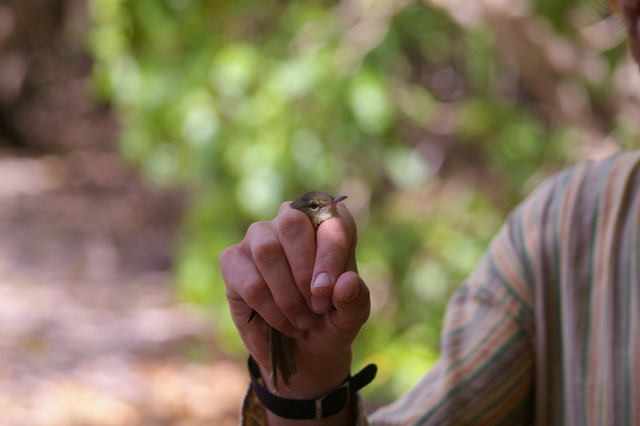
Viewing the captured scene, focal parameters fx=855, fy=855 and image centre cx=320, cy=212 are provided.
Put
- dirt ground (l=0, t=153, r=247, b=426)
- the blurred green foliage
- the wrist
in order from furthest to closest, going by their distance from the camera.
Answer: dirt ground (l=0, t=153, r=247, b=426) → the blurred green foliage → the wrist

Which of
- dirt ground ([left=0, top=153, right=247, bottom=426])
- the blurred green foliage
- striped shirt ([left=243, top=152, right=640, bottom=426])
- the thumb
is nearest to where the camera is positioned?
the thumb

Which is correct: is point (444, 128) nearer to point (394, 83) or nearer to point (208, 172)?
point (394, 83)

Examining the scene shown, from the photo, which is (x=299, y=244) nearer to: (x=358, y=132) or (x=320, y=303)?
(x=320, y=303)

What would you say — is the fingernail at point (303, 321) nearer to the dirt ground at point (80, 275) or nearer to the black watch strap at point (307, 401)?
the black watch strap at point (307, 401)

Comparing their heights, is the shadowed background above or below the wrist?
above

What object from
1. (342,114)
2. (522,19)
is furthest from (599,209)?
(522,19)

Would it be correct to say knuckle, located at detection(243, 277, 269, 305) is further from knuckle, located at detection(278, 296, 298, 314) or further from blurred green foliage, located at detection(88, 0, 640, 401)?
blurred green foliage, located at detection(88, 0, 640, 401)

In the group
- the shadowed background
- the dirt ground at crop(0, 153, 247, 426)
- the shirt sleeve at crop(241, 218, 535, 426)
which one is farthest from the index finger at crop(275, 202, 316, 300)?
the dirt ground at crop(0, 153, 247, 426)

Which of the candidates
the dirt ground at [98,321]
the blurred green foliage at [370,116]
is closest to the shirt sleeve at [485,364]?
the blurred green foliage at [370,116]

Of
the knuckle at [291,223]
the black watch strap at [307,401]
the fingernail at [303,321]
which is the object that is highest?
the knuckle at [291,223]
